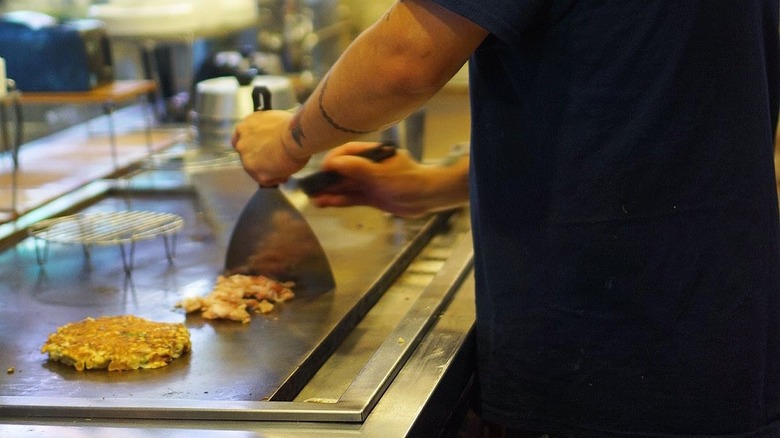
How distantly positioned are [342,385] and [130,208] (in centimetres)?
88

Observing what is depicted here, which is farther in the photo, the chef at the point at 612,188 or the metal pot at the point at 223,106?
the metal pot at the point at 223,106

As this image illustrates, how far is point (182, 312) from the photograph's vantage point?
1372mm

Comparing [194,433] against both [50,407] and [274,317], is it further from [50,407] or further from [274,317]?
[274,317]

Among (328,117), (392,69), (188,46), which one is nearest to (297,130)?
(328,117)

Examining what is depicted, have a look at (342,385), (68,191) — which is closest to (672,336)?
(342,385)

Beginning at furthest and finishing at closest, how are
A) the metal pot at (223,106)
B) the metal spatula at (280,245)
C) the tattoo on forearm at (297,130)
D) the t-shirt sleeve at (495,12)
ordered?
the metal pot at (223,106) → the metal spatula at (280,245) → the tattoo on forearm at (297,130) → the t-shirt sleeve at (495,12)

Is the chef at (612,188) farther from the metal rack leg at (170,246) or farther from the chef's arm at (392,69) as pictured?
the metal rack leg at (170,246)

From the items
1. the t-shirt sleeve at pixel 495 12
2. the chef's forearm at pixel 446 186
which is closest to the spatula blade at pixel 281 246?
the chef's forearm at pixel 446 186

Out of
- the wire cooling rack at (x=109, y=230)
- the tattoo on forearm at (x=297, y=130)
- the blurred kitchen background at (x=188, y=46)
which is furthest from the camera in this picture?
the blurred kitchen background at (x=188, y=46)

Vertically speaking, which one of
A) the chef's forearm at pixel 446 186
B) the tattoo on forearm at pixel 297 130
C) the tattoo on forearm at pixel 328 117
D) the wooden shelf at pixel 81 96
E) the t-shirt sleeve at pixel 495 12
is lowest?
the chef's forearm at pixel 446 186

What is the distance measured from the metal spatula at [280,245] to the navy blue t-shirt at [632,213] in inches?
12.9

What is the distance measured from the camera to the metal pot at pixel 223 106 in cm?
212

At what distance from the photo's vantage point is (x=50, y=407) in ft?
3.42

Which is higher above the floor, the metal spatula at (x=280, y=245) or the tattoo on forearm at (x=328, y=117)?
the tattoo on forearm at (x=328, y=117)
